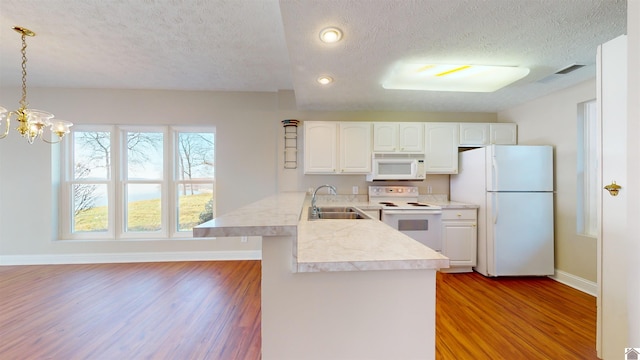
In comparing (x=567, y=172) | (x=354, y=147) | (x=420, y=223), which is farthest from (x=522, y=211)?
(x=354, y=147)

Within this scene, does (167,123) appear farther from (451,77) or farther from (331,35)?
(451,77)

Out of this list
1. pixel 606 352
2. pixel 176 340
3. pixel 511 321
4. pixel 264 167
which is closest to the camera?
pixel 606 352

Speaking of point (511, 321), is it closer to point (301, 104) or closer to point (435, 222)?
point (435, 222)

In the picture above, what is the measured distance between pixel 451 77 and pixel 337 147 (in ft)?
5.23

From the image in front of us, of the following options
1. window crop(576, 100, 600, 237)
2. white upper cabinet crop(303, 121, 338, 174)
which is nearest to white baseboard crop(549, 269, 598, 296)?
window crop(576, 100, 600, 237)

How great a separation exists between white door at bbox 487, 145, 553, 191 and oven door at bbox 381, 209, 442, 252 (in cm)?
81

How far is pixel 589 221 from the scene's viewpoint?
275 cm

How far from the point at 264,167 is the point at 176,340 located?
2.37 meters

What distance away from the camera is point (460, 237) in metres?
3.14

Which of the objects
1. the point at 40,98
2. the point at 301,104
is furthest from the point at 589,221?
the point at 40,98

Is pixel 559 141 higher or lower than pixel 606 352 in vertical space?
higher

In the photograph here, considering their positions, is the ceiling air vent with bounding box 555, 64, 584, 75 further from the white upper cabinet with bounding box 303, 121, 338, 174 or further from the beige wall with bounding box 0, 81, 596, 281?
the white upper cabinet with bounding box 303, 121, 338, 174

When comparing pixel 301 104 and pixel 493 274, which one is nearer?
pixel 493 274

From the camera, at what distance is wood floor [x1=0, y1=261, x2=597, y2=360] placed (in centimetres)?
173
